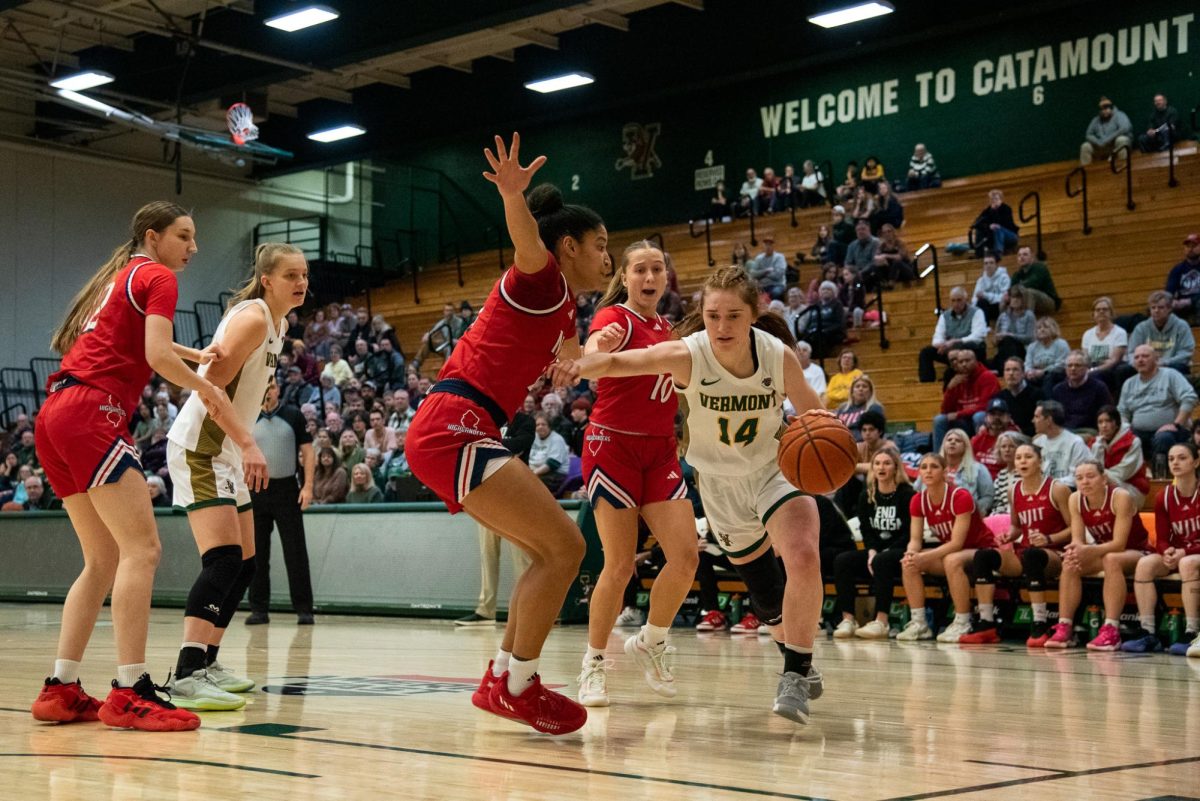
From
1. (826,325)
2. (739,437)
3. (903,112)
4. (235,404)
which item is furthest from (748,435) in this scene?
(903,112)

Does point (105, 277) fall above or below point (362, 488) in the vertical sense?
above

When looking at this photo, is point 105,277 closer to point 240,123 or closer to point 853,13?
point 853,13

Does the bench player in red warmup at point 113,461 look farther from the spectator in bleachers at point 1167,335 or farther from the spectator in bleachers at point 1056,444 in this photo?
the spectator in bleachers at point 1167,335

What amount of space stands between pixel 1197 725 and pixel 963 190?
53.4ft

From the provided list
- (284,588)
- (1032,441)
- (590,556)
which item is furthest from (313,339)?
(1032,441)

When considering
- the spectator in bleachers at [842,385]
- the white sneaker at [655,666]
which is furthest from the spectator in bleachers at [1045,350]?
the white sneaker at [655,666]

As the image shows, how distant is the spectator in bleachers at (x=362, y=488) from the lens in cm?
1429

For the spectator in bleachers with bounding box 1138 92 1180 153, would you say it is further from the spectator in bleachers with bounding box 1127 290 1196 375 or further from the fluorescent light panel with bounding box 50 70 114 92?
the fluorescent light panel with bounding box 50 70 114 92

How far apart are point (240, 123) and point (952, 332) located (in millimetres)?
13029

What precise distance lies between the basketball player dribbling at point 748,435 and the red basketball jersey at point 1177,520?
481cm

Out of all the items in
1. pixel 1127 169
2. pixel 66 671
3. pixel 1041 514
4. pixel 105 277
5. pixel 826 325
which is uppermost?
pixel 1127 169

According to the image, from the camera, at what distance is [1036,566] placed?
9758mm

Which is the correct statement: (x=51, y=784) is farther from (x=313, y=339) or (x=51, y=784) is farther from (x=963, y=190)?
(x=313, y=339)

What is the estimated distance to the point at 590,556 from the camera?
39.7ft
